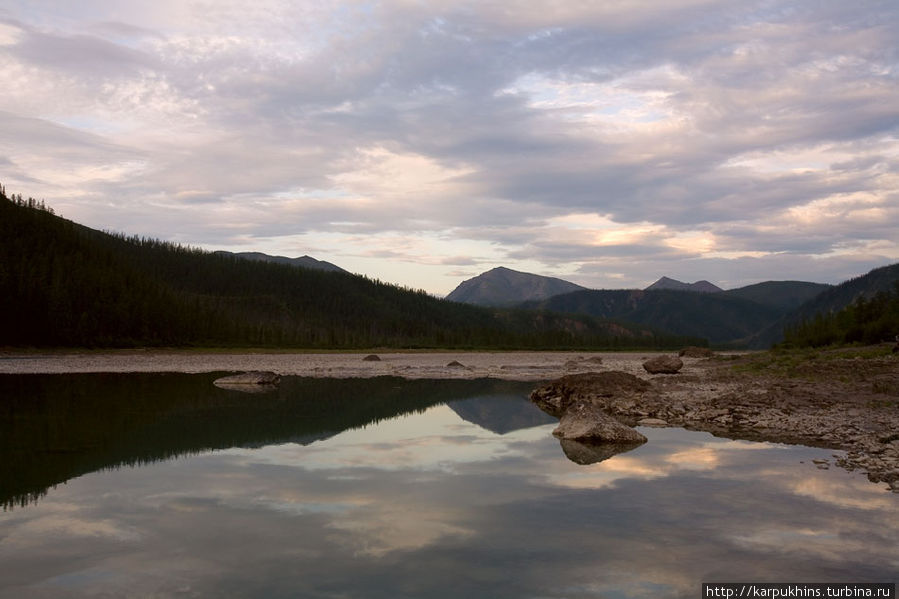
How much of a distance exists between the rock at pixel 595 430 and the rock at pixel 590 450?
31cm

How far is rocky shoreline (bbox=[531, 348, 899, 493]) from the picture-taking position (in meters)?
17.8

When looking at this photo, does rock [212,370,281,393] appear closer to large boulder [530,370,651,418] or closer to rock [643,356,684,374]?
large boulder [530,370,651,418]

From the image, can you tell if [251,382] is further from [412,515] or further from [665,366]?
[665,366]

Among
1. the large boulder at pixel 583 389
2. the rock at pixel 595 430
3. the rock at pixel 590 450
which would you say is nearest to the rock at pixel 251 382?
the large boulder at pixel 583 389

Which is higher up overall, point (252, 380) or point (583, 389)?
point (583, 389)

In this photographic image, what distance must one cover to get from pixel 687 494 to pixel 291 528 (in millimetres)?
7234

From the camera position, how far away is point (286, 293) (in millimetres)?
198125

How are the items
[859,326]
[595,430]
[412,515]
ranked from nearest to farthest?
[412,515] → [595,430] → [859,326]

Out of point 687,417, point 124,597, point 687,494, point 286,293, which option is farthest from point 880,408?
point 286,293

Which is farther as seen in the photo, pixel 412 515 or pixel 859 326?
pixel 859 326

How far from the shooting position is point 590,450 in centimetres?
1778

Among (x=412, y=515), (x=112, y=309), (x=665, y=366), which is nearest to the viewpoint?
(x=412, y=515)

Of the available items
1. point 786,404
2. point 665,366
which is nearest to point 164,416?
point 786,404

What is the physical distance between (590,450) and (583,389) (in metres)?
11.1
